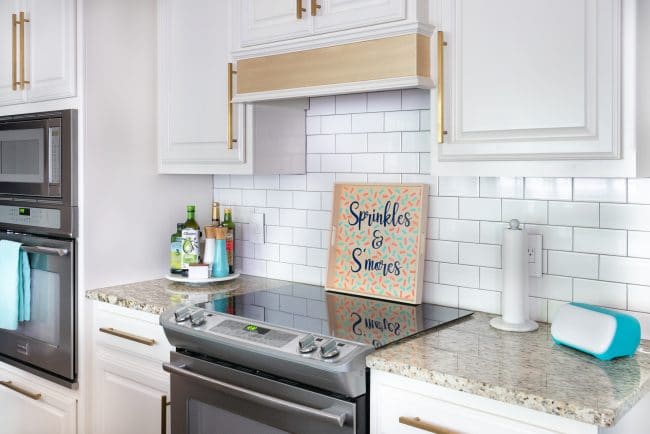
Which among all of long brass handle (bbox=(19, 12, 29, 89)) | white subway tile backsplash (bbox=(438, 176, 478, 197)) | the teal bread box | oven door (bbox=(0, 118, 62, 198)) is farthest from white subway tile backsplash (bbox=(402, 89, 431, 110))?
Result: long brass handle (bbox=(19, 12, 29, 89))

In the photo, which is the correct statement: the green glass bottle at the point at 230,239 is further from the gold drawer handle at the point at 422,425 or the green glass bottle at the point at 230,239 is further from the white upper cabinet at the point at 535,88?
the gold drawer handle at the point at 422,425

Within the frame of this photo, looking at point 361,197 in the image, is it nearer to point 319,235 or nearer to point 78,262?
point 319,235

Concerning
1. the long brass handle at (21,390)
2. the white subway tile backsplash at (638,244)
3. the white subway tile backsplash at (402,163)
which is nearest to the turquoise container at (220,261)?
the white subway tile backsplash at (402,163)

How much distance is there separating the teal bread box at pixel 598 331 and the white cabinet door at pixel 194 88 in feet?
4.30

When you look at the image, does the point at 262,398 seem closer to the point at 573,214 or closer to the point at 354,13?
the point at 573,214

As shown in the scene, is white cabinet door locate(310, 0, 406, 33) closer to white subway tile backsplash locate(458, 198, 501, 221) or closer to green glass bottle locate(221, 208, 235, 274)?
white subway tile backsplash locate(458, 198, 501, 221)

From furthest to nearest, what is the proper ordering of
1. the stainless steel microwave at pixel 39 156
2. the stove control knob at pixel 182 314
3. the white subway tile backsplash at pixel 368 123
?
the stainless steel microwave at pixel 39 156 → the white subway tile backsplash at pixel 368 123 → the stove control knob at pixel 182 314

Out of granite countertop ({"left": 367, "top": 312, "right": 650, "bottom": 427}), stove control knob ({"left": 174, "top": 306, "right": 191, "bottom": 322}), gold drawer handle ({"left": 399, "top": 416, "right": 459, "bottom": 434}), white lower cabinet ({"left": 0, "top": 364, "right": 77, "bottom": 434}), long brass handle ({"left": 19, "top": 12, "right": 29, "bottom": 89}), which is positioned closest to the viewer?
granite countertop ({"left": 367, "top": 312, "right": 650, "bottom": 427})

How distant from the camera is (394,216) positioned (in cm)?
235

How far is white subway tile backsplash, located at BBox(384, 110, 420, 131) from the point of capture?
7.64ft

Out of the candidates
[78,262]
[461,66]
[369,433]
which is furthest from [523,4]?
[78,262]

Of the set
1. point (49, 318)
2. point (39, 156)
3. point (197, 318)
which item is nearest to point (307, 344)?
point (197, 318)

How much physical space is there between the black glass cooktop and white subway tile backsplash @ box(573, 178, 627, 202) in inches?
20.4

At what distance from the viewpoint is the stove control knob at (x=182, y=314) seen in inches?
82.2
